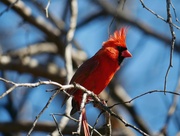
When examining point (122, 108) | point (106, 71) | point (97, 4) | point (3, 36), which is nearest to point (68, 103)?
point (106, 71)

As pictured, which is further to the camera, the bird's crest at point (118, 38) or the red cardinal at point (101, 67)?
the bird's crest at point (118, 38)

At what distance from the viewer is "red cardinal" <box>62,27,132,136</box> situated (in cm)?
399

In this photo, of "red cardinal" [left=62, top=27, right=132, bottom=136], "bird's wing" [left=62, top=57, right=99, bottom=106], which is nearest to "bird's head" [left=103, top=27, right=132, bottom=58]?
"red cardinal" [left=62, top=27, right=132, bottom=136]

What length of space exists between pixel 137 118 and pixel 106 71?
73.0 inches

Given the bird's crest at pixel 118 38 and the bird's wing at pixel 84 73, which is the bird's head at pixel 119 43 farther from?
the bird's wing at pixel 84 73

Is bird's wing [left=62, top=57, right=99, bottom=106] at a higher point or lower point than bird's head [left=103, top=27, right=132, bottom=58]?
lower

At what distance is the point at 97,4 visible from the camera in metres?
6.62

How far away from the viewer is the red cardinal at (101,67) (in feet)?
13.1

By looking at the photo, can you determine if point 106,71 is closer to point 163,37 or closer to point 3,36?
point 163,37

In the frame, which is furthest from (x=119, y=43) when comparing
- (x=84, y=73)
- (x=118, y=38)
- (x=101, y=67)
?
(x=84, y=73)

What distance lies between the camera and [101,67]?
4117 mm

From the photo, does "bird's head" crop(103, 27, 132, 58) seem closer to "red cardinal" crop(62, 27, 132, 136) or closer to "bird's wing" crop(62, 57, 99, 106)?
"red cardinal" crop(62, 27, 132, 136)

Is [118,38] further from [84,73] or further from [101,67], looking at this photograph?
[84,73]

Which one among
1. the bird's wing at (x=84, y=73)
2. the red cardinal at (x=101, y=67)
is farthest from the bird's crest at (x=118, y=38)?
the bird's wing at (x=84, y=73)
